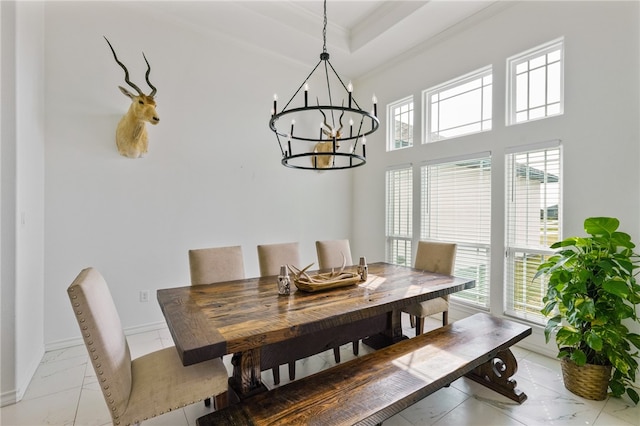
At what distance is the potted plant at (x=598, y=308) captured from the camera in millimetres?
2096

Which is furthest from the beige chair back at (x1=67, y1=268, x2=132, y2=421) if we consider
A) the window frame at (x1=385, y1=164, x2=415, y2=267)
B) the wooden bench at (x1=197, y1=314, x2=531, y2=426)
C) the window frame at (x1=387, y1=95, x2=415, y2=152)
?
the window frame at (x1=387, y1=95, x2=415, y2=152)

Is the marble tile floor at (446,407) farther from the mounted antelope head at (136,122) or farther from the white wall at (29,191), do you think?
the mounted antelope head at (136,122)

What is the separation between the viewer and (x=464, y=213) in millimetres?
3676

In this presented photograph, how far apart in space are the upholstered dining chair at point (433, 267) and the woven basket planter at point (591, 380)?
1.04 metres

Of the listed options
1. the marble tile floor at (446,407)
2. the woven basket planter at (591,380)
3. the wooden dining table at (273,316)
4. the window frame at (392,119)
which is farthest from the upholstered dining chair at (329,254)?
the woven basket planter at (591,380)

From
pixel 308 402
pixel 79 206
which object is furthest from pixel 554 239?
pixel 79 206

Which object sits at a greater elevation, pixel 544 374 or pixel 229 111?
pixel 229 111

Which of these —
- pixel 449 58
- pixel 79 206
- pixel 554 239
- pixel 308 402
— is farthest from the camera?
pixel 449 58

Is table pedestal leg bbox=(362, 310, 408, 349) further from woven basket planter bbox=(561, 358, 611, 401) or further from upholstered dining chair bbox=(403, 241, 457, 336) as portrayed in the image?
woven basket planter bbox=(561, 358, 611, 401)

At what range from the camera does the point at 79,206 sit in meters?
3.09

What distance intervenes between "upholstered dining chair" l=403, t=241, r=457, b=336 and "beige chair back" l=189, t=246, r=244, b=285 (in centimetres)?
163

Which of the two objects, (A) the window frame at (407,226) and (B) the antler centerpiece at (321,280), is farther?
(A) the window frame at (407,226)

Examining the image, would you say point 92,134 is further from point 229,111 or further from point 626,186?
point 626,186

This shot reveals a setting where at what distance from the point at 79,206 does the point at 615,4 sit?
5.22 meters
